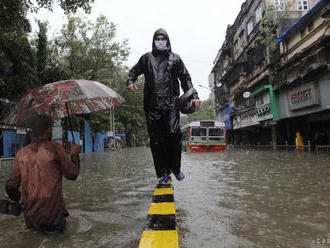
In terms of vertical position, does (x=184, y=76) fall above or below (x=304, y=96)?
below

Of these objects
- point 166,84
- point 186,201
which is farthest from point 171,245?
point 166,84

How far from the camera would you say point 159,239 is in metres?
1.88

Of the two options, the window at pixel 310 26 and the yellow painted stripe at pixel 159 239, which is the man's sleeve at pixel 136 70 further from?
the window at pixel 310 26

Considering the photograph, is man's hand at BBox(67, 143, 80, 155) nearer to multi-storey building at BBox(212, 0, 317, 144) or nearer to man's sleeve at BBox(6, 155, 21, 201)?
man's sleeve at BBox(6, 155, 21, 201)

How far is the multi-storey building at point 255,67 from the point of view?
24.8 meters

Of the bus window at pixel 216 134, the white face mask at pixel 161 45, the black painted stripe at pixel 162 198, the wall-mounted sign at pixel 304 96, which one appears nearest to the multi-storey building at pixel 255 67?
the wall-mounted sign at pixel 304 96

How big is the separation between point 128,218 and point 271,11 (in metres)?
25.6

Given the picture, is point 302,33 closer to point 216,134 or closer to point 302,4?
point 302,4

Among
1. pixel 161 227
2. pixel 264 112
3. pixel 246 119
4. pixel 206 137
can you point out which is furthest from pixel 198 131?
pixel 161 227

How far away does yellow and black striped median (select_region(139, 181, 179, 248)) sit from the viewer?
1.81 m

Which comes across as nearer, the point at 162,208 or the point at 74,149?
the point at 74,149

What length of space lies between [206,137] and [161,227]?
2056cm

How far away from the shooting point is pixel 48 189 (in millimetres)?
2312

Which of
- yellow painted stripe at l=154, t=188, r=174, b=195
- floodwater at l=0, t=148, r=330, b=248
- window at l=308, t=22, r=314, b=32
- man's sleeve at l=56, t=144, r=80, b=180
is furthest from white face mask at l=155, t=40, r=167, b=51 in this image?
window at l=308, t=22, r=314, b=32
